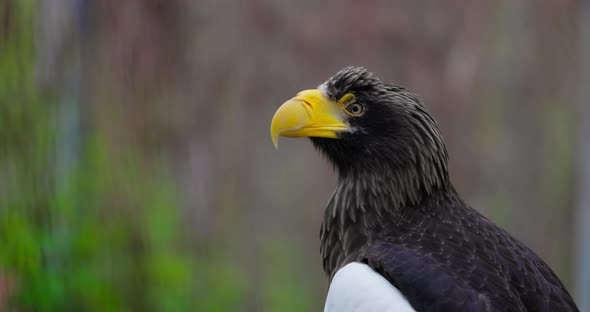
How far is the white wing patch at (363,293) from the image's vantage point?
2473 mm

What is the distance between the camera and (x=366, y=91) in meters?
3.09

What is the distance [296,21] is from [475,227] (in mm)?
3129

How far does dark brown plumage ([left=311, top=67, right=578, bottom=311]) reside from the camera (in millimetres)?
2576

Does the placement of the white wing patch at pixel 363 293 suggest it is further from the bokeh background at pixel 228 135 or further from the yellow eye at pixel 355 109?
the bokeh background at pixel 228 135

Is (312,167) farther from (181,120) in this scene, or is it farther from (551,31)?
(551,31)

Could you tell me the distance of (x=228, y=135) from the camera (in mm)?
5617

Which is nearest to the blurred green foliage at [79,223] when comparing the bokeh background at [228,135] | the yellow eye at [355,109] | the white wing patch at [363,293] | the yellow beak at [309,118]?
the bokeh background at [228,135]

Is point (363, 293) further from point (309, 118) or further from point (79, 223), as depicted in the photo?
point (79, 223)

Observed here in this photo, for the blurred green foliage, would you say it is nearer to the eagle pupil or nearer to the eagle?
the eagle

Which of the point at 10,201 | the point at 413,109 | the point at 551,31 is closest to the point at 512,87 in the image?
the point at 551,31

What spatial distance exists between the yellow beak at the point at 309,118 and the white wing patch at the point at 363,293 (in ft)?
1.96

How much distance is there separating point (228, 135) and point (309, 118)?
2622mm

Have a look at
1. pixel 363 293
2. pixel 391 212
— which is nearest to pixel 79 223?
pixel 391 212

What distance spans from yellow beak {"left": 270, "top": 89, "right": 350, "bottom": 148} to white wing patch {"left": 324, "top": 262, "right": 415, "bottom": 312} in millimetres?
597
